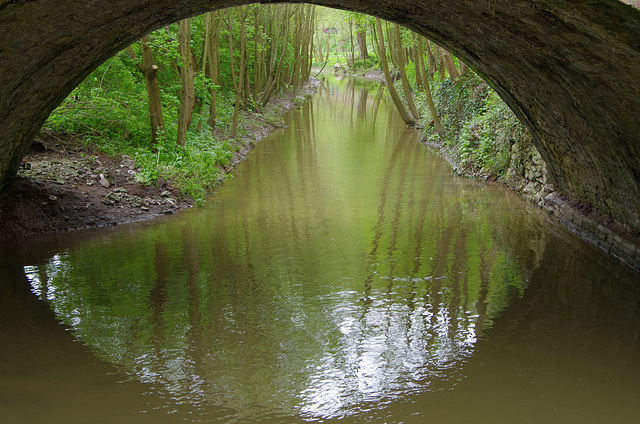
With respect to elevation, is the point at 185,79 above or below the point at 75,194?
above

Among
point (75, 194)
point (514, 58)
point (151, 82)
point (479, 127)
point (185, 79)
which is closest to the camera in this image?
point (514, 58)

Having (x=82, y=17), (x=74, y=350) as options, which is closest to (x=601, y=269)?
(x=74, y=350)

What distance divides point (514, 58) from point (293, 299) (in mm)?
4032

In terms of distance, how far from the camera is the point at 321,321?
20.3ft

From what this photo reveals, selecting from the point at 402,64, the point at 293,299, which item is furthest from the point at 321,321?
the point at 402,64

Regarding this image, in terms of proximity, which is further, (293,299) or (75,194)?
(75,194)

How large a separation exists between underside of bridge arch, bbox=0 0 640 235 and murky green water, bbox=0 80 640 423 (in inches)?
55.1

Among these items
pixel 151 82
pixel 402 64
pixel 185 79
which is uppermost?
pixel 402 64

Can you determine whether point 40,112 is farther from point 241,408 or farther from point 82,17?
point 241,408

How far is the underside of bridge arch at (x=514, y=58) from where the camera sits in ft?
17.2

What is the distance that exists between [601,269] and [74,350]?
6.57 m

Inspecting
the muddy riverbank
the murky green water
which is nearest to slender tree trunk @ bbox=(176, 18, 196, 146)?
the muddy riverbank

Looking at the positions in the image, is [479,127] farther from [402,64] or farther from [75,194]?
[75,194]

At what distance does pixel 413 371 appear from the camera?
5.14 m
